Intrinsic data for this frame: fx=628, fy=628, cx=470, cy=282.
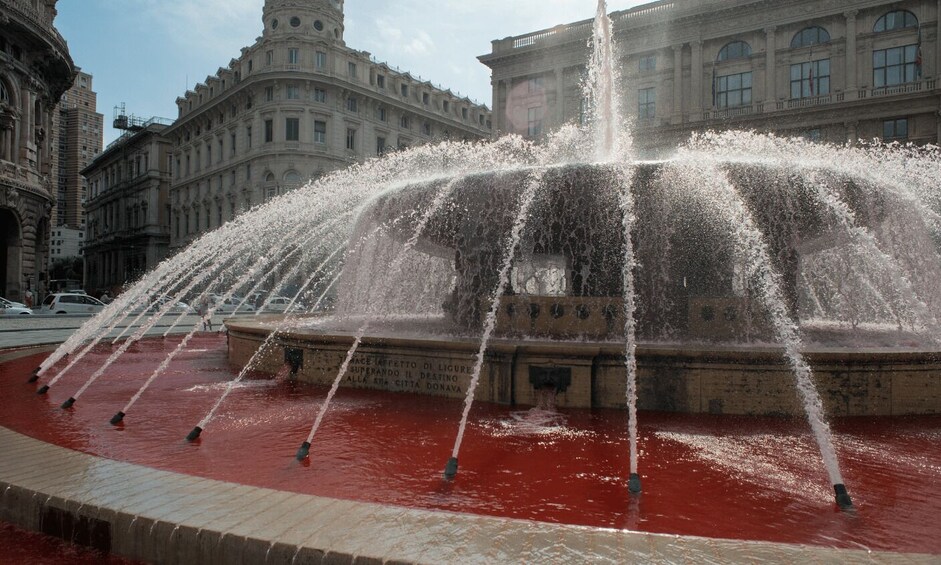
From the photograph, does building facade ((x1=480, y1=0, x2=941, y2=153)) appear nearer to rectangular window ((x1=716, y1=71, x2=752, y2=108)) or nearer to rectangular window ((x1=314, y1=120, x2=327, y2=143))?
rectangular window ((x1=716, y1=71, x2=752, y2=108))

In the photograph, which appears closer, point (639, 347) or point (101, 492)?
point (101, 492)

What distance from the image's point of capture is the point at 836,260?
17.5 m

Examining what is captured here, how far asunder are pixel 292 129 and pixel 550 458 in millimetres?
49079

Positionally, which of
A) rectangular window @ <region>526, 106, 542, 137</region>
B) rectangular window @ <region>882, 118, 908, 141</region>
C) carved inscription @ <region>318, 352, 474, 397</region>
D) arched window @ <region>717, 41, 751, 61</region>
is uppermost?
arched window @ <region>717, 41, 751, 61</region>

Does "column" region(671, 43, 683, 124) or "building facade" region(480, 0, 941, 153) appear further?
"column" region(671, 43, 683, 124)

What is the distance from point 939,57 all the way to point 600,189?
118 ft

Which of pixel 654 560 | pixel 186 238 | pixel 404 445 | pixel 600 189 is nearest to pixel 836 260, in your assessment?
pixel 600 189

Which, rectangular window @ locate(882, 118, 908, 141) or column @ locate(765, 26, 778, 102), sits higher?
column @ locate(765, 26, 778, 102)

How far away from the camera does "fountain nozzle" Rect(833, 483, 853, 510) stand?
3.62 meters

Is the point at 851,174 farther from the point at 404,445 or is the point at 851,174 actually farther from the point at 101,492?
the point at 101,492

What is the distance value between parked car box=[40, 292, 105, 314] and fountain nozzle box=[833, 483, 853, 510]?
35416 millimetres

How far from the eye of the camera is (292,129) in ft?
163

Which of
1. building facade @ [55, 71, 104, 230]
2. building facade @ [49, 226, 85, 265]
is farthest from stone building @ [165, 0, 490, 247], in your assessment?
building facade @ [49, 226, 85, 265]

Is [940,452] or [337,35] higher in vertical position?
[337,35]
